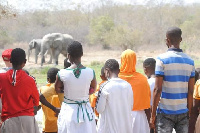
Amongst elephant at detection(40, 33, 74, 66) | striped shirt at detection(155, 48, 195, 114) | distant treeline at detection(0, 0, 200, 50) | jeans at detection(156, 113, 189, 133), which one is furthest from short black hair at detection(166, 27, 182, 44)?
distant treeline at detection(0, 0, 200, 50)

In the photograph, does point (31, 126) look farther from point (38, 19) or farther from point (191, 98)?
point (38, 19)

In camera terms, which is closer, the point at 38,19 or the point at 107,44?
the point at 107,44

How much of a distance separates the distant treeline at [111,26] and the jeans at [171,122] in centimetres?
2430

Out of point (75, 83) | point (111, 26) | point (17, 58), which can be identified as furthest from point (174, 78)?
point (111, 26)

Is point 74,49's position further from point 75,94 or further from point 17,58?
point 17,58

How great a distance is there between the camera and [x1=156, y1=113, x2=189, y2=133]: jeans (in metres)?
4.42

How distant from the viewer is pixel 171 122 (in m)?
4.46

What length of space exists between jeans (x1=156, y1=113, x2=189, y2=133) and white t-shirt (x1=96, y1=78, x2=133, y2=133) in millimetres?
358

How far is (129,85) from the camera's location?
457 cm

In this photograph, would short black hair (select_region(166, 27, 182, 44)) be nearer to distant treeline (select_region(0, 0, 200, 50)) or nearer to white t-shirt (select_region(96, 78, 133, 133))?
white t-shirt (select_region(96, 78, 133, 133))

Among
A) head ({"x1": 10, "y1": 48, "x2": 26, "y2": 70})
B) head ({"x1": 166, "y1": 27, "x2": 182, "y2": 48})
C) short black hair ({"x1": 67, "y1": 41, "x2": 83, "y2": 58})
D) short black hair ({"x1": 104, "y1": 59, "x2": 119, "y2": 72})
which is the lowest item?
short black hair ({"x1": 104, "y1": 59, "x2": 119, "y2": 72})

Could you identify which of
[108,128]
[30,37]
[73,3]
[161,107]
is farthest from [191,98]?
[73,3]

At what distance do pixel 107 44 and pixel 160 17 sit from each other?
17843mm

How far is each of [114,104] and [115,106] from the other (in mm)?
27
